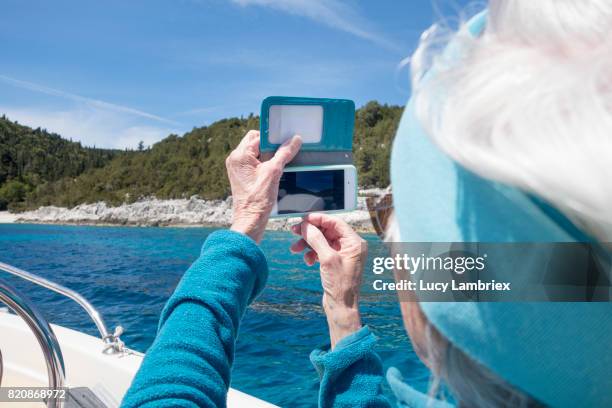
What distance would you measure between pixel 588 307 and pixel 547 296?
3 centimetres

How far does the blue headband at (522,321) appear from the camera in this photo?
1.18ft

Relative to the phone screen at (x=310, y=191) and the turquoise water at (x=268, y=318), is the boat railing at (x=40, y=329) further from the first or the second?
the turquoise water at (x=268, y=318)

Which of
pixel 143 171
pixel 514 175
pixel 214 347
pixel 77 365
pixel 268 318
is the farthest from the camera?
pixel 143 171

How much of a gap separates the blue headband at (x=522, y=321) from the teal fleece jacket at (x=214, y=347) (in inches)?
13.2

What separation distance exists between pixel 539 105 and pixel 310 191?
29.7 inches

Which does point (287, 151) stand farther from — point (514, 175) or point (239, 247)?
point (514, 175)

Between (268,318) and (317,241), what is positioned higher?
(317,241)

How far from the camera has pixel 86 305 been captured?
2135 mm

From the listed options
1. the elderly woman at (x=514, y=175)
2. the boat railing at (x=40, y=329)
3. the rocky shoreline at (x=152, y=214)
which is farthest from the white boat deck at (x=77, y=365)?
the rocky shoreline at (x=152, y=214)

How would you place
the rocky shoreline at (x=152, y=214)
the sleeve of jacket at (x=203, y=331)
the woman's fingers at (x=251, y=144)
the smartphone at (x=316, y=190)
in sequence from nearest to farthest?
the sleeve of jacket at (x=203, y=331)
the woman's fingers at (x=251, y=144)
the smartphone at (x=316, y=190)
the rocky shoreline at (x=152, y=214)

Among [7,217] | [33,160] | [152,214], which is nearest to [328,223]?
[152,214]

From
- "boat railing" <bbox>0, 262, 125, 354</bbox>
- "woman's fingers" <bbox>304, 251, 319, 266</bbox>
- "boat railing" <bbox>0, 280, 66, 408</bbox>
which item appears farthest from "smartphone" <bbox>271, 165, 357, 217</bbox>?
"boat railing" <bbox>0, 262, 125, 354</bbox>

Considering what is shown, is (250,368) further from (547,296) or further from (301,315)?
(547,296)

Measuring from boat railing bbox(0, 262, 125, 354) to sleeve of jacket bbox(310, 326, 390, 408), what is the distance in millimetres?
1472
